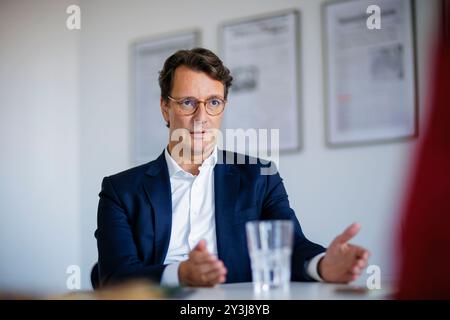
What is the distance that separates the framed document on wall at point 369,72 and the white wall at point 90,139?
0.15 feet

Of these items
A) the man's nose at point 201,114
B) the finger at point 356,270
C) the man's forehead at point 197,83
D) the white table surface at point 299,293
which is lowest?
the white table surface at point 299,293

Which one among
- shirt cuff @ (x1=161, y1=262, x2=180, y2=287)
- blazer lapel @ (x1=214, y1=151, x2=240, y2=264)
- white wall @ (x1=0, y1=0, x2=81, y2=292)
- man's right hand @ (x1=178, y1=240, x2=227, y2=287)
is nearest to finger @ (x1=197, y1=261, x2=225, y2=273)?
man's right hand @ (x1=178, y1=240, x2=227, y2=287)

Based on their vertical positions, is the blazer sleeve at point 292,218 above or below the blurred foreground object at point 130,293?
above

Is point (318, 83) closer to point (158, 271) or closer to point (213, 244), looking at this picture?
point (213, 244)

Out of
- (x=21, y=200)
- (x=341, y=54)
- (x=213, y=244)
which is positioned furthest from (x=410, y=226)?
(x=21, y=200)

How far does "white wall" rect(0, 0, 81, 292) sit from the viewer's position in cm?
254

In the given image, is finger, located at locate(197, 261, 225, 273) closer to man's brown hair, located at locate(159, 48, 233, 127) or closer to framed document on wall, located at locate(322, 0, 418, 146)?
man's brown hair, located at locate(159, 48, 233, 127)

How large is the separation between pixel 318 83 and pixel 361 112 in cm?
23

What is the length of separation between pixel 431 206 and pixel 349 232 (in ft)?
1.74

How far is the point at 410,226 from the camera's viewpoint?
1.78 ft

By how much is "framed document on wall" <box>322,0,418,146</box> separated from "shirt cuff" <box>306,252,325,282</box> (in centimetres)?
107

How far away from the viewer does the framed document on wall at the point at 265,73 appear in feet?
7.97

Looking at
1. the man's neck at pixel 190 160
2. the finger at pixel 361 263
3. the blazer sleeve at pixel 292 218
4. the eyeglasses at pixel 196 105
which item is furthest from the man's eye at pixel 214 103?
the finger at pixel 361 263

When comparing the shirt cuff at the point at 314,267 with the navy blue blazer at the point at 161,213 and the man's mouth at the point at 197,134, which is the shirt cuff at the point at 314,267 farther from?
the man's mouth at the point at 197,134
